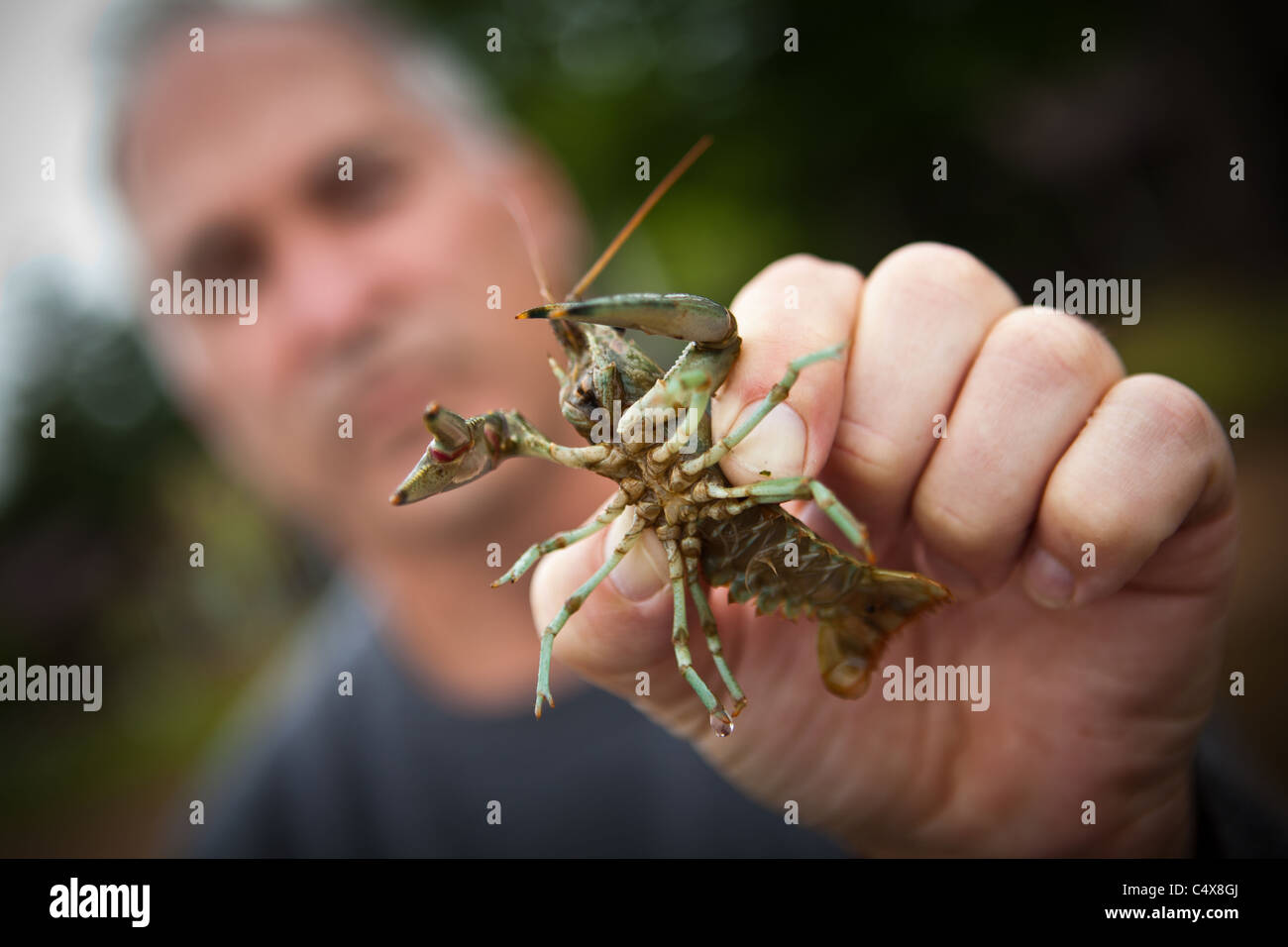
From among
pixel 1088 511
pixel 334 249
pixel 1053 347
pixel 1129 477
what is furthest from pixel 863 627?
pixel 334 249

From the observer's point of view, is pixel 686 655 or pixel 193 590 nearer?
pixel 686 655

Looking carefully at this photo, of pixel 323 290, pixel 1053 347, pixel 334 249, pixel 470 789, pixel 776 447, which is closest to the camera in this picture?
pixel 776 447

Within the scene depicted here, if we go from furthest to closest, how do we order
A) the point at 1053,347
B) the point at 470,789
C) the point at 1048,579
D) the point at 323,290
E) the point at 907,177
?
1. the point at 907,177
2. the point at 470,789
3. the point at 323,290
4. the point at 1048,579
5. the point at 1053,347

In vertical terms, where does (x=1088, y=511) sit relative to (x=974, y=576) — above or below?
above

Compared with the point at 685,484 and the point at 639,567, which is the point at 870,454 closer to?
the point at 685,484

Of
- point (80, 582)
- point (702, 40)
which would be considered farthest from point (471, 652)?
point (80, 582)

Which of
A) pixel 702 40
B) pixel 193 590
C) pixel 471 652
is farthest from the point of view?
pixel 193 590

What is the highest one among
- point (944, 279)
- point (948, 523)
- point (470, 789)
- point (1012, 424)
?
point (944, 279)

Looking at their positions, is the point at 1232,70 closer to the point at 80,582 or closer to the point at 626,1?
the point at 626,1
